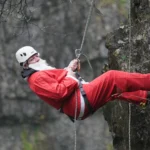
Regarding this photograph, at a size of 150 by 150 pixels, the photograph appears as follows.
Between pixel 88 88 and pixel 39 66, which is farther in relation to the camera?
pixel 39 66

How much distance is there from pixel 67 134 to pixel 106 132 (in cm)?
115

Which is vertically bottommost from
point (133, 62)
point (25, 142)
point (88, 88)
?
point (25, 142)

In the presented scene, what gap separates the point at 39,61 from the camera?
454 centimetres

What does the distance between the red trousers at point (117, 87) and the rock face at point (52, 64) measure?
8.01 m

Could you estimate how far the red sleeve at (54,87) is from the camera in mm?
4199

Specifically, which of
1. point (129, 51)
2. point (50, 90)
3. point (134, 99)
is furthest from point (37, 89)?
point (129, 51)

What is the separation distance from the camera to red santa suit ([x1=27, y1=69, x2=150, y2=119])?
412 centimetres

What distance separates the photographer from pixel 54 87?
13.8ft

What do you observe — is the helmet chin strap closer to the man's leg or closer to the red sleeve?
the red sleeve

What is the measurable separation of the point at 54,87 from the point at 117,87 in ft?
1.92

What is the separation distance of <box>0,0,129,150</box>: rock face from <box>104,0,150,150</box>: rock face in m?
6.71

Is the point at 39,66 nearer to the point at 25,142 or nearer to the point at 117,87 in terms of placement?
the point at 117,87

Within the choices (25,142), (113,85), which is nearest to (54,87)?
(113,85)

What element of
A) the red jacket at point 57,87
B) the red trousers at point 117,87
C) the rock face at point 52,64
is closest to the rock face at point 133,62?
the red trousers at point 117,87
